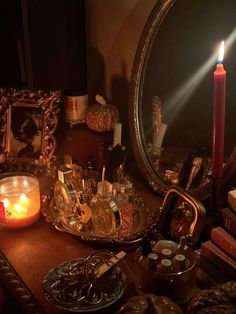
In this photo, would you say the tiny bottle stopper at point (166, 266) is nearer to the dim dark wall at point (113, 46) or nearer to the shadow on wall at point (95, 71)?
the dim dark wall at point (113, 46)

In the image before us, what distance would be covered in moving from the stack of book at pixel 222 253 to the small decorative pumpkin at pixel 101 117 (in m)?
0.53

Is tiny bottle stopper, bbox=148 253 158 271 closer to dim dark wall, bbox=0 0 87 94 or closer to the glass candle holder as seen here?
the glass candle holder

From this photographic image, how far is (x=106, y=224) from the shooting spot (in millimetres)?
948

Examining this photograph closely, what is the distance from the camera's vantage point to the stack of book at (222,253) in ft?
2.43

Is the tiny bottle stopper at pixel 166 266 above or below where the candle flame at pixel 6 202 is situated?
below

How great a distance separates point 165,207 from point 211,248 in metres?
0.14

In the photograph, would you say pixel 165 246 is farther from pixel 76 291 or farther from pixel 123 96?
pixel 123 96

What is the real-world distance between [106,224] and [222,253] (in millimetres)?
286

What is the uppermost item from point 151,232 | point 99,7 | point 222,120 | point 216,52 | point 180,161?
point 99,7

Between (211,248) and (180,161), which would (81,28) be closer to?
(180,161)

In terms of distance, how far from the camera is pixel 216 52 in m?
0.94

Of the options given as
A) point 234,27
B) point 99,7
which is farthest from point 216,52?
point 99,7

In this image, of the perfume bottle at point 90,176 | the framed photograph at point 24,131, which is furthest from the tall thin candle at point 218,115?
the framed photograph at point 24,131

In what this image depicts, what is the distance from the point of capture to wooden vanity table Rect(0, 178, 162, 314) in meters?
0.77
